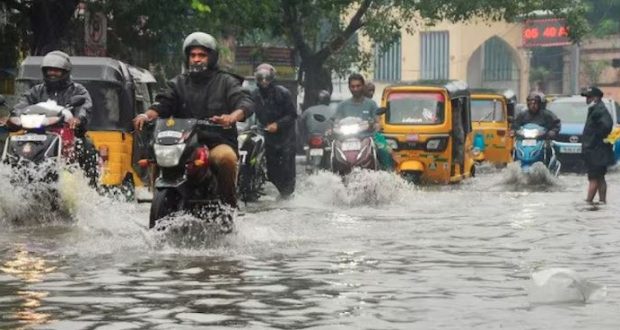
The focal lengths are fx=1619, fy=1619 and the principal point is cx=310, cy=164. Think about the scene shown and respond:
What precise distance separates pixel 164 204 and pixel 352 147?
7.83 meters

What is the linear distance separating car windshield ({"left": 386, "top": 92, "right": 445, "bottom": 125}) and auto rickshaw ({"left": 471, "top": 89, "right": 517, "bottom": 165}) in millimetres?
7613

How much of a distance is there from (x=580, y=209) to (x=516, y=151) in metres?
7.29

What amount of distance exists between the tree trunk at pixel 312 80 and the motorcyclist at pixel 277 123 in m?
22.6

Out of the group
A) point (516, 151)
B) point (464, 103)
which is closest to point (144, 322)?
point (516, 151)

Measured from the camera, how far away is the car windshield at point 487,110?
34141 millimetres

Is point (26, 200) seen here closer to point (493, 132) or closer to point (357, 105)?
point (357, 105)

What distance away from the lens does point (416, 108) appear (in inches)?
1009

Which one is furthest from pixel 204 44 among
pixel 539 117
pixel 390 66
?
pixel 390 66

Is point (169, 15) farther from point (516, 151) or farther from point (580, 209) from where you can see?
point (580, 209)

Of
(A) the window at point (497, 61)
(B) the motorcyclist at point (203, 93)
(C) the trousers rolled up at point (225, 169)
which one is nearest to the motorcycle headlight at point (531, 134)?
(B) the motorcyclist at point (203, 93)

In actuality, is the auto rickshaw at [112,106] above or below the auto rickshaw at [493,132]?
above

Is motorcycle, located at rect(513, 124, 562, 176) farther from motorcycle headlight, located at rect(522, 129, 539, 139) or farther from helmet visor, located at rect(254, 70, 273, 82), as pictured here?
helmet visor, located at rect(254, 70, 273, 82)

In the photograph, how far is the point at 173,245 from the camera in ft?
38.4

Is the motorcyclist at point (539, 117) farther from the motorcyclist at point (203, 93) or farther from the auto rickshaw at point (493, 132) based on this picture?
the motorcyclist at point (203, 93)
